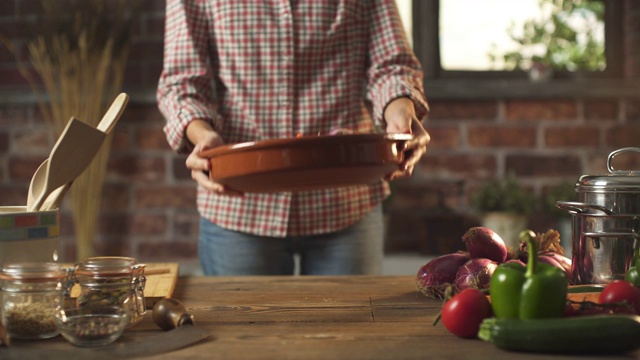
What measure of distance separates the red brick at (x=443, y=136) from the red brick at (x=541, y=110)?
0.18 m

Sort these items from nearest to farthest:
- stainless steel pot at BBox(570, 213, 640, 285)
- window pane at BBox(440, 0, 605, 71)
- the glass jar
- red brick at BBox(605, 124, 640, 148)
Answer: the glass jar < stainless steel pot at BBox(570, 213, 640, 285) < red brick at BBox(605, 124, 640, 148) < window pane at BBox(440, 0, 605, 71)

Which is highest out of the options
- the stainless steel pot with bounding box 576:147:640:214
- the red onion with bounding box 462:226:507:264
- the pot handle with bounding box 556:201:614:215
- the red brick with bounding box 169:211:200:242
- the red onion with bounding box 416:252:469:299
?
the stainless steel pot with bounding box 576:147:640:214

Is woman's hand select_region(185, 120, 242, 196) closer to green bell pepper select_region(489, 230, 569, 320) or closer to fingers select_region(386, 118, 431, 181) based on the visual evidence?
fingers select_region(386, 118, 431, 181)

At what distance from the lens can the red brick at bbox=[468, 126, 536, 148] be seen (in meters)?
2.39

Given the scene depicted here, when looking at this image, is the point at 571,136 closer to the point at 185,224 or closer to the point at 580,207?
the point at 185,224

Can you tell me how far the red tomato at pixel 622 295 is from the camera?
2.78 feet

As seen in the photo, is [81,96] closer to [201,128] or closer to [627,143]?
[201,128]

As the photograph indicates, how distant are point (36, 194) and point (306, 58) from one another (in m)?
0.68

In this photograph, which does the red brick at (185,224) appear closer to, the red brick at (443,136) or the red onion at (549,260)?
the red brick at (443,136)

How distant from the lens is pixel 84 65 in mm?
2252

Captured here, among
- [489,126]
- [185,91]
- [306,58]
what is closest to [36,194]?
[185,91]

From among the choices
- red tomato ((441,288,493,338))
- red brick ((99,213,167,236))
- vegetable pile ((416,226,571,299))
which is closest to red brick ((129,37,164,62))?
red brick ((99,213,167,236))

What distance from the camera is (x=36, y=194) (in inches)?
39.6

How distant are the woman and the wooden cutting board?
248 millimetres
